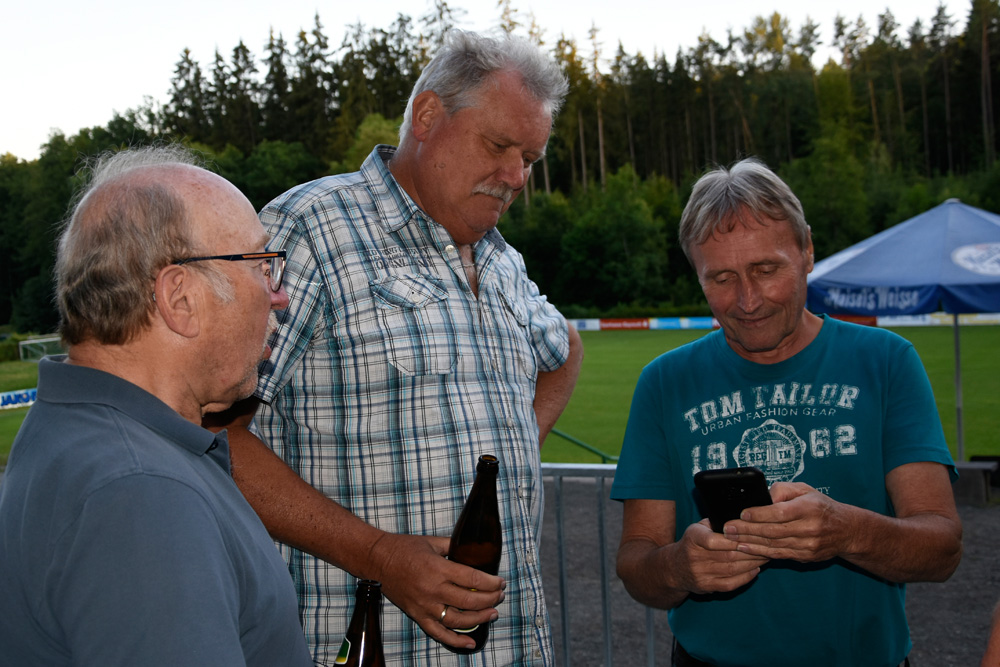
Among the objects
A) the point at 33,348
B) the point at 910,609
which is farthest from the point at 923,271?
the point at 33,348

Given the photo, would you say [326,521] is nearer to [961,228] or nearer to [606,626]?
[606,626]

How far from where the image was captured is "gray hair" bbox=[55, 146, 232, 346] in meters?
1.25

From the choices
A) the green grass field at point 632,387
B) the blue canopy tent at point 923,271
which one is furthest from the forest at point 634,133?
the blue canopy tent at point 923,271

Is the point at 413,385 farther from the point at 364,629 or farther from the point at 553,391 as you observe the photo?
the point at 553,391

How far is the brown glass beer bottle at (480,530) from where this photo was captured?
6.84 feet

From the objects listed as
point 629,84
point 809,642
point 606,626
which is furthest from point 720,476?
point 629,84

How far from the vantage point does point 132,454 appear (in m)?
1.09

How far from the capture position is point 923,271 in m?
8.46

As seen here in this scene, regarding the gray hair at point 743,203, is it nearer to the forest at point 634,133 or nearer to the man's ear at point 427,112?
the man's ear at point 427,112

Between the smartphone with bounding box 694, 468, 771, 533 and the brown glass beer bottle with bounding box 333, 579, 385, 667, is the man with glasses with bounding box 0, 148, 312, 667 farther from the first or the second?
the smartphone with bounding box 694, 468, 771, 533

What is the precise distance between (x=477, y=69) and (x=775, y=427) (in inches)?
52.8

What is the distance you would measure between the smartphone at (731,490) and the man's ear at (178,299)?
3.59 feet

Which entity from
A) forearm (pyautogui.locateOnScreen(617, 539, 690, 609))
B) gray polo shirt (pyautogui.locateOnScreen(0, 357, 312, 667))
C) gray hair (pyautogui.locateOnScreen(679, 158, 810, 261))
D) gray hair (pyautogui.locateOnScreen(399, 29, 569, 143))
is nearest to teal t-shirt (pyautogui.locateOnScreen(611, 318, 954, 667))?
forearm (pyautogui.locateOnScreen(617, 539, 690, 609))

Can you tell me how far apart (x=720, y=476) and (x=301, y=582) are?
3.75 feet
